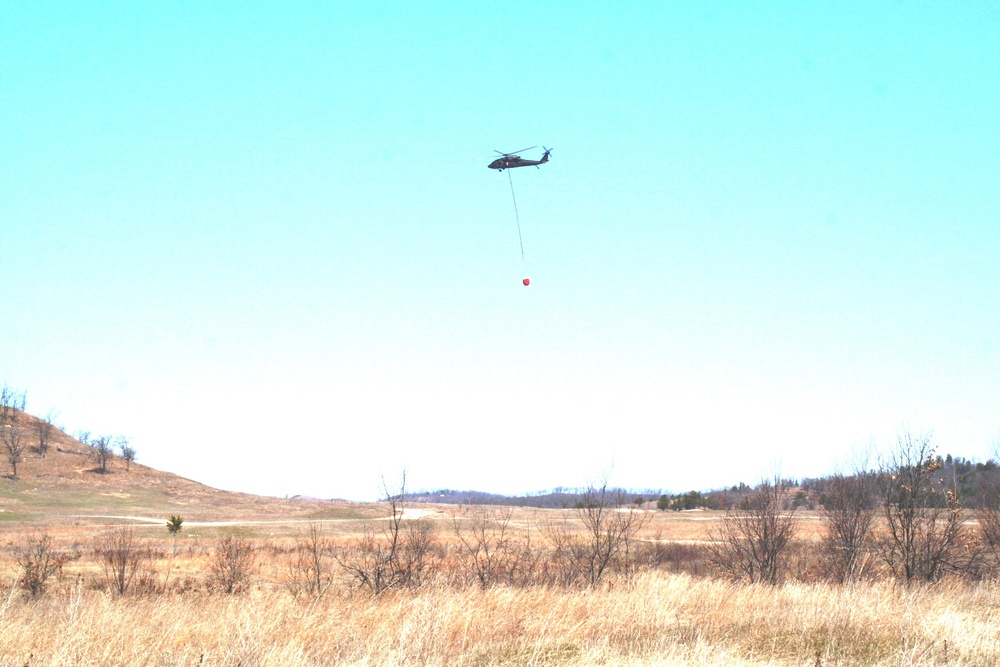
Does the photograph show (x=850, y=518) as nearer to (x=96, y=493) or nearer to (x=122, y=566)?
(x=122, y=566)

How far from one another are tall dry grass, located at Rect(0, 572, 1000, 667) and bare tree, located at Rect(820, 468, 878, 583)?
16.3 m

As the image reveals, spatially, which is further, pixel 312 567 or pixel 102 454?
pixel 102 454

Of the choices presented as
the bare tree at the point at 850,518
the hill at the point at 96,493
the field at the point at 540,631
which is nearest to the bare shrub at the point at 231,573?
the field at the point at 540,631

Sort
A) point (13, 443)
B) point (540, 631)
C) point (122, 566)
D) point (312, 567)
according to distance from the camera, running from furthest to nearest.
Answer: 1. point (13, 443)
2. point (312, 567)
3. point (122, 566)
4. point (540, 631)

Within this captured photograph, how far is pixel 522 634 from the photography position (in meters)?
10.7

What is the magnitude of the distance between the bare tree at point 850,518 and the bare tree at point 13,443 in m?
98.4

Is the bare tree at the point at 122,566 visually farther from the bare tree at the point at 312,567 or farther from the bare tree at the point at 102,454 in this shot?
the bare tree at the point at 102,454

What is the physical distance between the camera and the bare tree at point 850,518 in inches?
1147

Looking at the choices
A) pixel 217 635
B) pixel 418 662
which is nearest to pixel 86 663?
pixel 217 635

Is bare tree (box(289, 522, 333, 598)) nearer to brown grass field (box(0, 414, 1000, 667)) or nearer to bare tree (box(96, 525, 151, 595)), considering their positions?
bare tree (box(96, 525, 151, 595))

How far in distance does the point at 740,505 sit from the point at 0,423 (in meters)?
118

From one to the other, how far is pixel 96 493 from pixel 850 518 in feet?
301

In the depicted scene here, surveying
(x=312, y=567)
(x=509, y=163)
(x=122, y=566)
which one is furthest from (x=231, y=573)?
(x=509, y=163)

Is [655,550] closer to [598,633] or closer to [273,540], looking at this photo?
[273,540]
